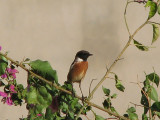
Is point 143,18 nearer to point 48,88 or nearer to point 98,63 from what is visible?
point 98,63

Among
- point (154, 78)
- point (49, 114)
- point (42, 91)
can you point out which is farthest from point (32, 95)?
point (154, 78)

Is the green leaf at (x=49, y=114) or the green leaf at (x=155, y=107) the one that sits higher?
the green leaf at (x=49, y=114)

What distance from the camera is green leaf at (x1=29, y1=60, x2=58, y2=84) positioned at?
119 cm

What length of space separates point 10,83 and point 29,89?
0.44 feet

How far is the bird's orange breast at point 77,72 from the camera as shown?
2167mm

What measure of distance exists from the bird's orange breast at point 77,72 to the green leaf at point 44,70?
3.01ft

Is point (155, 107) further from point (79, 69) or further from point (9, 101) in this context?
point (79, 69)

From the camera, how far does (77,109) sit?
1.49 m

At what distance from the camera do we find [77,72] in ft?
7.24

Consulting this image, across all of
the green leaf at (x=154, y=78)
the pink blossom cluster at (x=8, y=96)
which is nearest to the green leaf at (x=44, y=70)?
the pink blossom cluster at (x=8, y=96)

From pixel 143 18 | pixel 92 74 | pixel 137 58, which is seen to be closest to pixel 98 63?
pixel 92 74

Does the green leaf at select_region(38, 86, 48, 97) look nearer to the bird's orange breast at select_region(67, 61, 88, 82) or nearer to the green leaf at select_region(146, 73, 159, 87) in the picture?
the green leaf at select_region(146, 73, 159, 87)

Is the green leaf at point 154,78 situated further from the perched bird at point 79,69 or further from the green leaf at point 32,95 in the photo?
the perched bird at point 79,69

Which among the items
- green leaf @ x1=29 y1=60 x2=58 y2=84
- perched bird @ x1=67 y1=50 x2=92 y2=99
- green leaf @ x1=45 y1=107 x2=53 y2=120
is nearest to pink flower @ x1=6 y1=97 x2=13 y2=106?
green leaf @ x1=45 y1=107 x2=53 y2=120
